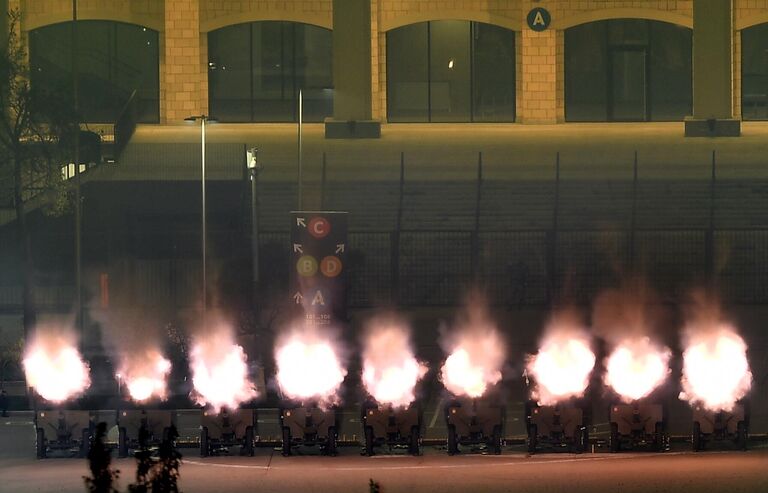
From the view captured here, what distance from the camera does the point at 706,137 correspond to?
5281cm

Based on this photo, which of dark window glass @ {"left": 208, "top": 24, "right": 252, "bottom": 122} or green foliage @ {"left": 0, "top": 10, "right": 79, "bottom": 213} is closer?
green foliage @ {"left": 0, "top": 10, "right": 79, "bottom": 213}

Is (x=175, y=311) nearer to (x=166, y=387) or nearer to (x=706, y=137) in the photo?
(x=166, y=387)

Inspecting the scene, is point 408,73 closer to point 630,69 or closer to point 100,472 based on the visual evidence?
point 630,69

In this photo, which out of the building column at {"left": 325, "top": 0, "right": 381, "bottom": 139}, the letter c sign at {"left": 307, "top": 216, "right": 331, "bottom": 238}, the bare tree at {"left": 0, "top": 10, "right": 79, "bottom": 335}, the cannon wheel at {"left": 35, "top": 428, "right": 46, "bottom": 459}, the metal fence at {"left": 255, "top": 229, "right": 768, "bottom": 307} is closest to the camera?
A: the cannon wheel at {"left": 35, "top": 428, "right": 46, "bottom": 459}

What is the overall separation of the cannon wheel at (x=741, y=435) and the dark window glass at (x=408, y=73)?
3170 centimetres

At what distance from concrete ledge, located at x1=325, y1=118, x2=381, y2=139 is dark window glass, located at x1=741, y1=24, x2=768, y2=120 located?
45.4 feet

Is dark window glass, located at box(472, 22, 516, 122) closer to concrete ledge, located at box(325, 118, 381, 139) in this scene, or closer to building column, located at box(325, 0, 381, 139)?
building column, located at box(325, 0, 381, 139)

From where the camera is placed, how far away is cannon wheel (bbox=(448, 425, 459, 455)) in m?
24.9

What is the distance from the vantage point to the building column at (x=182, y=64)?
54.5 m

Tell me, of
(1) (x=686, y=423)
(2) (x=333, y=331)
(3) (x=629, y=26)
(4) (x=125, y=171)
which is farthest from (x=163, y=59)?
(1) (x=686, y=423)

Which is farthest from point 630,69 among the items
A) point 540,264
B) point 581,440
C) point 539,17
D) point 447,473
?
point 447,473

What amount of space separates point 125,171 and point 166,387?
65.8 feet

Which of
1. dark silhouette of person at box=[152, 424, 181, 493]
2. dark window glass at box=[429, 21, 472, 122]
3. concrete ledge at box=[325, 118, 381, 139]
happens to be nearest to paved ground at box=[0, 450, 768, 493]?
dark silhouette of person at box=[152, 424, 181, 493]

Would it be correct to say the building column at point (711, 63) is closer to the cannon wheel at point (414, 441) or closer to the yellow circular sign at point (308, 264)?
the yellow circular sign at point (308, 264)
